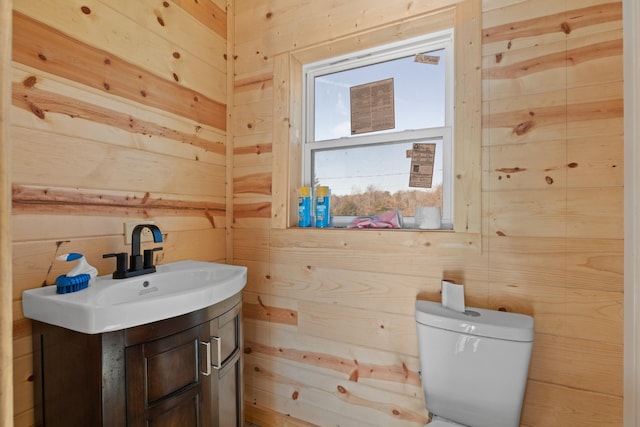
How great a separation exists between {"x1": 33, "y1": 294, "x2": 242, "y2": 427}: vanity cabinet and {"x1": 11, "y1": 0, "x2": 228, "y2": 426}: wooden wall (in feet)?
0.41

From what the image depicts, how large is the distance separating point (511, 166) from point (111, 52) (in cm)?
154

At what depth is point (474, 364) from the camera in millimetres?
962

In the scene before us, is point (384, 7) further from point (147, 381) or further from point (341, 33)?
point (147, 381)

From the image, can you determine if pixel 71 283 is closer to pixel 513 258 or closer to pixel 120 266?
pixel 120 266

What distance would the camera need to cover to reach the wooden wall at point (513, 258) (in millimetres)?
974

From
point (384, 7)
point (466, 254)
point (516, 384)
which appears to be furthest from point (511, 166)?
point (384, 7)

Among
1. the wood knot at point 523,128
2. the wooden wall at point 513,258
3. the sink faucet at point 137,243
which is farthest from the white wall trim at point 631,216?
the sink faucet at point 137,243

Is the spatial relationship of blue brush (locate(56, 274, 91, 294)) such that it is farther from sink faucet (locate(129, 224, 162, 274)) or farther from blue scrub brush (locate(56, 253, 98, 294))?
sink faucet (locate(129, 224, 162, 274))

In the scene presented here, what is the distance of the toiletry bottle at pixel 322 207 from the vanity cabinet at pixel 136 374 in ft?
2.03

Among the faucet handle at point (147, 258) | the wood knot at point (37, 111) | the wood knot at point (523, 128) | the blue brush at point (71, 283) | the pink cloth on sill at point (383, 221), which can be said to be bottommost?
the blue brush at point (71, 283)

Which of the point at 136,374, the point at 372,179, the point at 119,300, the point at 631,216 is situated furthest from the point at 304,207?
the point at 631,216

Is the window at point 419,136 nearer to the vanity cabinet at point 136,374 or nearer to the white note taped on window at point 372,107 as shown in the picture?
the white note taped on window at point 372,107

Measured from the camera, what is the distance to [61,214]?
1001 millimetres

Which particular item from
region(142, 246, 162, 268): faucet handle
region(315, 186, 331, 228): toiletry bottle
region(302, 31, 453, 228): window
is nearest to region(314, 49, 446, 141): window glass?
region(302, 31, 453, 228): window
